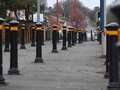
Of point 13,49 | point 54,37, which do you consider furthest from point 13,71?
point 54,37

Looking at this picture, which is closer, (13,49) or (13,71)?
(13,49)

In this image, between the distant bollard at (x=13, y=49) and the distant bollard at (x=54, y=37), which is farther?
the distant bollard at (x=54, y=37)

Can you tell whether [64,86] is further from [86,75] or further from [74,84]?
[86,75]

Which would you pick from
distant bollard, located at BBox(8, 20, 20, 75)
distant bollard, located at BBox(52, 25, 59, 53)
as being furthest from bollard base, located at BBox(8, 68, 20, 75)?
distant bollard, located at BBox(52, 25, 59, 53)

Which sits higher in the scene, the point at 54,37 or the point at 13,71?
the point at 54,37

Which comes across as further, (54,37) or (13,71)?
(54,37)

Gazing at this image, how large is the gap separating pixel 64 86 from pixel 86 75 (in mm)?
3081

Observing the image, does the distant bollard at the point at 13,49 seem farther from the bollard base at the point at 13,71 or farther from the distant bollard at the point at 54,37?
the distant bollard at the point at 54,37

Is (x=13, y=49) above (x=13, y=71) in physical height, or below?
above

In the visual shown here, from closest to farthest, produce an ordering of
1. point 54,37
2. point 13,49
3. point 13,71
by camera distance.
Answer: point 13,49
point 13,71
point 54,37

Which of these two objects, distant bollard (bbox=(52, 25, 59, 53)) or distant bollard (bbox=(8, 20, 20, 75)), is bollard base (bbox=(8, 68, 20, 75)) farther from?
distant bollard (bbox=(52, 25, 59, 53))

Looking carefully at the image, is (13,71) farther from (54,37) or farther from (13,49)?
(54,37)

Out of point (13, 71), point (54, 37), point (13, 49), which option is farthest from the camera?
point (54, 37)

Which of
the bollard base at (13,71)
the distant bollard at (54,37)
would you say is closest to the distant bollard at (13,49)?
the bollard base at (13,71)
